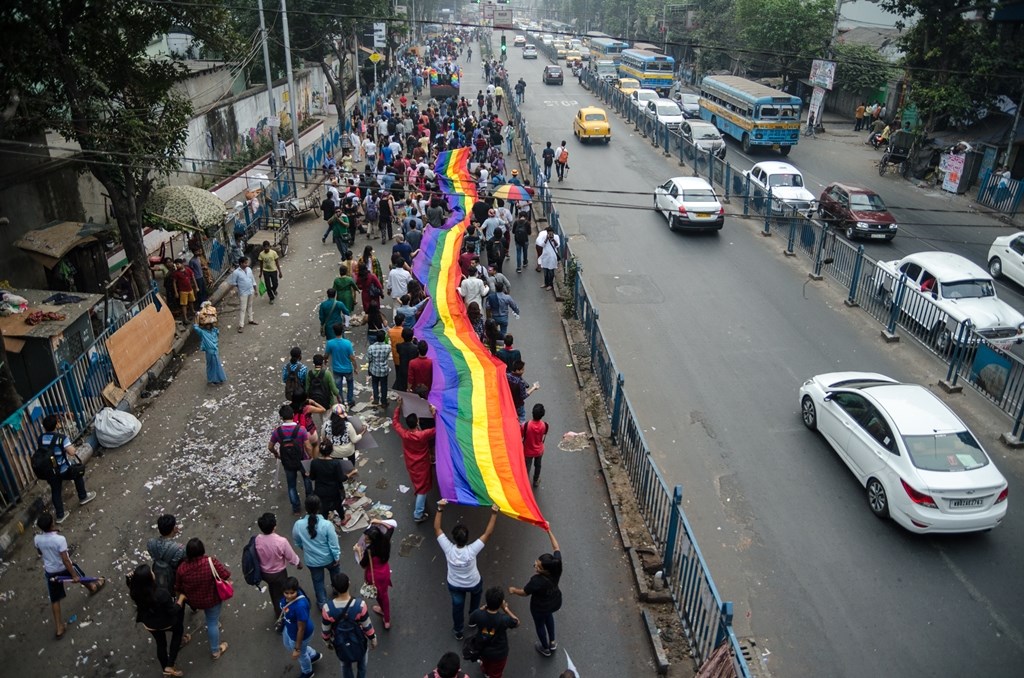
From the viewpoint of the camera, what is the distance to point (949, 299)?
1523cm

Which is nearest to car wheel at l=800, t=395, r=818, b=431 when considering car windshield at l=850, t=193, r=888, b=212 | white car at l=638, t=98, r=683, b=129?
car windshield at l=850, t=193, r=888, b=212

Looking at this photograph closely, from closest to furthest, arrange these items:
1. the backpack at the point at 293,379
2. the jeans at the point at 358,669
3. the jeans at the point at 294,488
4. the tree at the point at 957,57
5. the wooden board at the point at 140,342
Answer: the jeans at the point at 358,669 → the jeans at the point at 294,488 → the backpack at the point at 293,379 → the wooden board at the point at 140,342 → the tree at the point at 957,57

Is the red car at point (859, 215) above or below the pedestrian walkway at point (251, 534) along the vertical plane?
above

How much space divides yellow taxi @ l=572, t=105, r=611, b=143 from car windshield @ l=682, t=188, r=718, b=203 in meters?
13.1

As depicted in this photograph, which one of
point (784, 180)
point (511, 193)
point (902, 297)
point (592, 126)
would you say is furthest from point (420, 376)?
point (592, 126)

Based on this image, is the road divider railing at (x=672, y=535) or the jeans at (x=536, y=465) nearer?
the road divider railing at (x=672, y=535)

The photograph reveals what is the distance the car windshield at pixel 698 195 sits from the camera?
21734 millimetres

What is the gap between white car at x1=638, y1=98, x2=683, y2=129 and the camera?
1379 inches

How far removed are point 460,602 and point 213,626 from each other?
8.09 ft

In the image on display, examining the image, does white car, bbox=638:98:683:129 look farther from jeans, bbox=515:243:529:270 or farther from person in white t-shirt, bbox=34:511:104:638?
person in white t-shirt, bbox=34:511:104:638

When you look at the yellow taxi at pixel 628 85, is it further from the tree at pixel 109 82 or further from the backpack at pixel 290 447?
the backpack at pixel 290 447

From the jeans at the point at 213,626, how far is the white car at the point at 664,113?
3124 cm

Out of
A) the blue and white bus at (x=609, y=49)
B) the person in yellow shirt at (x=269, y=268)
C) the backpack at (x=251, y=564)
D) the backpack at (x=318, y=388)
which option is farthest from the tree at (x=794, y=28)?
the backpack at (x=251, y=564)

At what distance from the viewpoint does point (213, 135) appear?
26.6m
